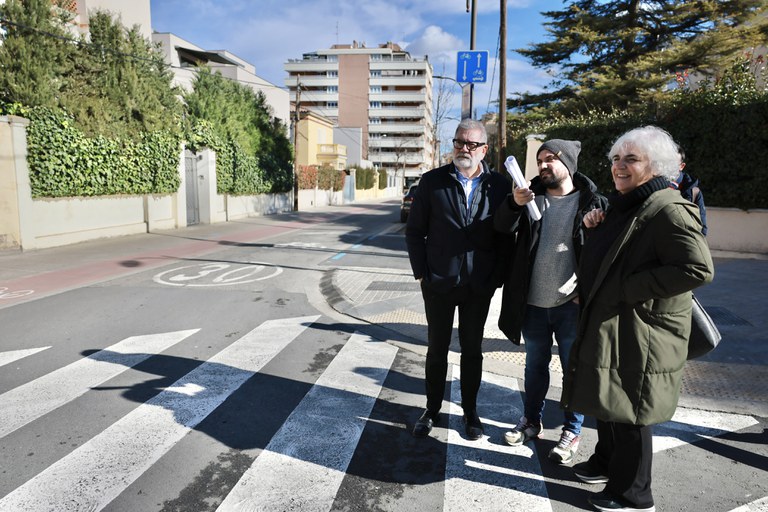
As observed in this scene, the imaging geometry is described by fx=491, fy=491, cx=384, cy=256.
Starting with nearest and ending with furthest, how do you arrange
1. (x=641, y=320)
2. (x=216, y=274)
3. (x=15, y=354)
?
(x=641, y=320) < (x=15, y=354) < (x=216, y=274)

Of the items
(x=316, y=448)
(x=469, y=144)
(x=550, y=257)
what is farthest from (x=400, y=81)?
(x=316, y=448)

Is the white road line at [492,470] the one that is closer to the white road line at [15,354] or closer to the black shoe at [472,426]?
the black shoe at [472,426]

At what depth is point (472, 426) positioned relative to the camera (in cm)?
331

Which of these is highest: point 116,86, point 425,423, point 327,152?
point 327,152

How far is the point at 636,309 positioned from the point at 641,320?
5 centimetres

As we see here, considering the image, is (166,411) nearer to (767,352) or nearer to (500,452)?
(500,452)

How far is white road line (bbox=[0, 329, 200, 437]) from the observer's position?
139 inches

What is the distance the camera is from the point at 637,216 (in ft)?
7.31

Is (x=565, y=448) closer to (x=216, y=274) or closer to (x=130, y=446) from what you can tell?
(x=130, y=446)

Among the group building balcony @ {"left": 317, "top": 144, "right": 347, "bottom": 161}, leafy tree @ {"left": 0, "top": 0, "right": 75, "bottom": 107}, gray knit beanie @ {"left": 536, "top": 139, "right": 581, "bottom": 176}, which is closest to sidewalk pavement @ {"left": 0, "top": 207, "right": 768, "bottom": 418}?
gray knit beanie @ {"left": 536, "top": 139, "right": 581, "bottom": 176}

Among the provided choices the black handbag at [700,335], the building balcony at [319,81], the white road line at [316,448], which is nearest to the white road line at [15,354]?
the white road line at [316,448]

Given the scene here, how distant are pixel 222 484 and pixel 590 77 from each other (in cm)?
1768

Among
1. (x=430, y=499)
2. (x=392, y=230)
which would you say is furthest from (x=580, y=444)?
(x=392, y=230)

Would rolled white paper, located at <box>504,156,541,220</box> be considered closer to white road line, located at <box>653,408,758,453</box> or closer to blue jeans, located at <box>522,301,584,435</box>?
blue jeans, located at <box>522,301,584,435</box>
